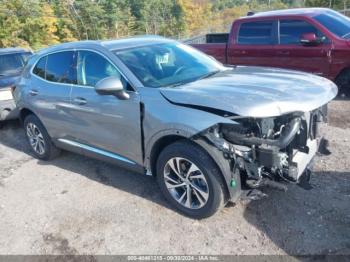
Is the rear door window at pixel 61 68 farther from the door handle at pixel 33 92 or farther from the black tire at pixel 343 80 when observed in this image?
the black tire at pixel 343 80

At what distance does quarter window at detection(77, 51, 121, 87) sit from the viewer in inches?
158

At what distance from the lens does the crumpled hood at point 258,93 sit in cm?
305

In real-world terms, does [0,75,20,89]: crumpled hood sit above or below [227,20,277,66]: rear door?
below

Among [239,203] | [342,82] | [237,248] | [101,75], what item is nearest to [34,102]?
[101,75]

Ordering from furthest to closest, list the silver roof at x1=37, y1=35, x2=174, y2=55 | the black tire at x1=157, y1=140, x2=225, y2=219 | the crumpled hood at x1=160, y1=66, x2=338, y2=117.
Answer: the silver roof at x1=37, y1=35, x2=174, y2=55
the black tire at x1=157, y1=140, x2=225, y2=219
the crumpled hood at x1=160, y1=66, x2=338, y2=117

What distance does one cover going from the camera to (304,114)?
3.26m

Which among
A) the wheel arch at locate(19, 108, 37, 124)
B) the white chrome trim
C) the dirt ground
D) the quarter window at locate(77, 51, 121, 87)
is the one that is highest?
the quarter window at locate(77, 51, 121, 87)

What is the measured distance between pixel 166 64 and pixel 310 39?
3935 mm

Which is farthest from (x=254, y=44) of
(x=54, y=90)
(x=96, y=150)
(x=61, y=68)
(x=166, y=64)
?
(x=96, y=150)

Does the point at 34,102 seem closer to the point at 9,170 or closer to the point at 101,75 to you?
the point at 9,170

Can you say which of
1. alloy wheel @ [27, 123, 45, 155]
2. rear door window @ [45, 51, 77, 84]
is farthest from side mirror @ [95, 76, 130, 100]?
alloy wheel @ [27, 123, 45, 155]

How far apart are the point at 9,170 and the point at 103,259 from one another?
2993 millimetres

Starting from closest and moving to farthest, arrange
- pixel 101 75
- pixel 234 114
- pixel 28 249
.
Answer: pixel 234 114, pixel 28 249, pixel 101 75

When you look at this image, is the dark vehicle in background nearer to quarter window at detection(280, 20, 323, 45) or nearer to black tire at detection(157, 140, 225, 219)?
black tire at detection(157, 140, 225, 219)
